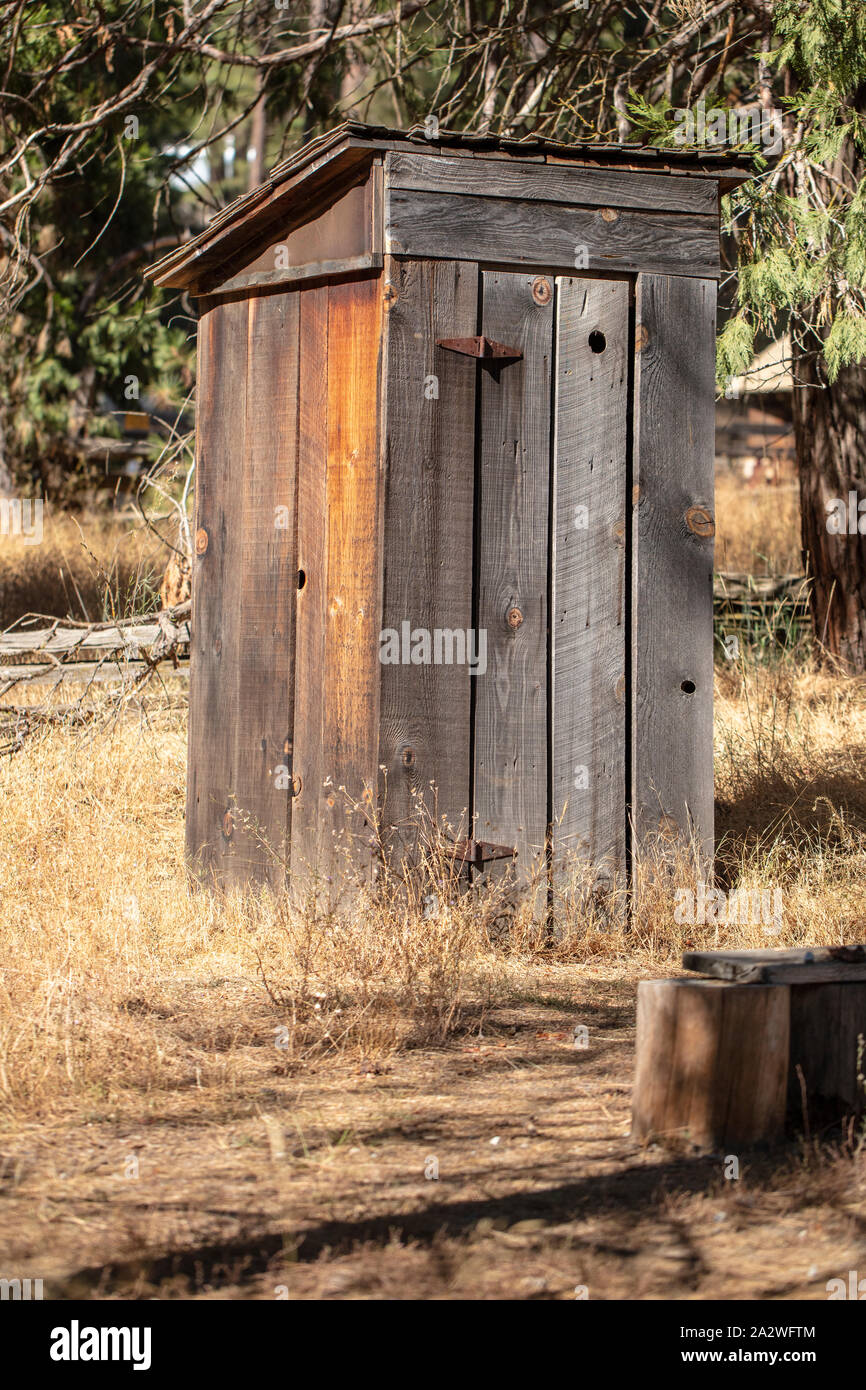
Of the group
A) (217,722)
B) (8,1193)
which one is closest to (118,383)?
(217,722)

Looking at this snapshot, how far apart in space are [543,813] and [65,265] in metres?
15.3

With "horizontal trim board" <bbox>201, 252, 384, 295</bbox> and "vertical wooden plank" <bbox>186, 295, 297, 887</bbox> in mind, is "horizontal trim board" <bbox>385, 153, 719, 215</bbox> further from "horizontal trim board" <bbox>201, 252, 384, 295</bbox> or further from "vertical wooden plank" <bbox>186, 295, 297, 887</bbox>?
"vertical wooden plank" <bbox>186, 295, 297, 887</bbox>

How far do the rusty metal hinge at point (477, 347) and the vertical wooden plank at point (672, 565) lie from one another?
0.54 meters

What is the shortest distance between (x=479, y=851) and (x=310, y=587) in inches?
45.4

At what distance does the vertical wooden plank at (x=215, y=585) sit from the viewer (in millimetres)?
5422

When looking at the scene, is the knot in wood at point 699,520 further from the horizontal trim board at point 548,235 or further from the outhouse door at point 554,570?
the horizontal trim board at point 548,235

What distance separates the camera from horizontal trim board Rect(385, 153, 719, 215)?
15.6 feet

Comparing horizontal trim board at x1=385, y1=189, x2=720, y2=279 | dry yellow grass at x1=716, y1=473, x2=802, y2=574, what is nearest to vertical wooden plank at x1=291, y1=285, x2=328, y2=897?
horizontal trim board at x1=385, y1=189, x2=720, y2=279

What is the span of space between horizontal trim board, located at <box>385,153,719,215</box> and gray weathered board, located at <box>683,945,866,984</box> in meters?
2.85

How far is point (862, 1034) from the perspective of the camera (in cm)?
334

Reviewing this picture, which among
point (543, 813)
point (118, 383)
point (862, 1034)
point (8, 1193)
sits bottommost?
point (8, 1193)

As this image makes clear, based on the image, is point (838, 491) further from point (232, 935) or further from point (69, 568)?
point (69, 568)

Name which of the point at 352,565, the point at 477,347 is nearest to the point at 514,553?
the point at 352,565

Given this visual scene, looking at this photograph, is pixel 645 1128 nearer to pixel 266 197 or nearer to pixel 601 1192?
pixel 601 1192
